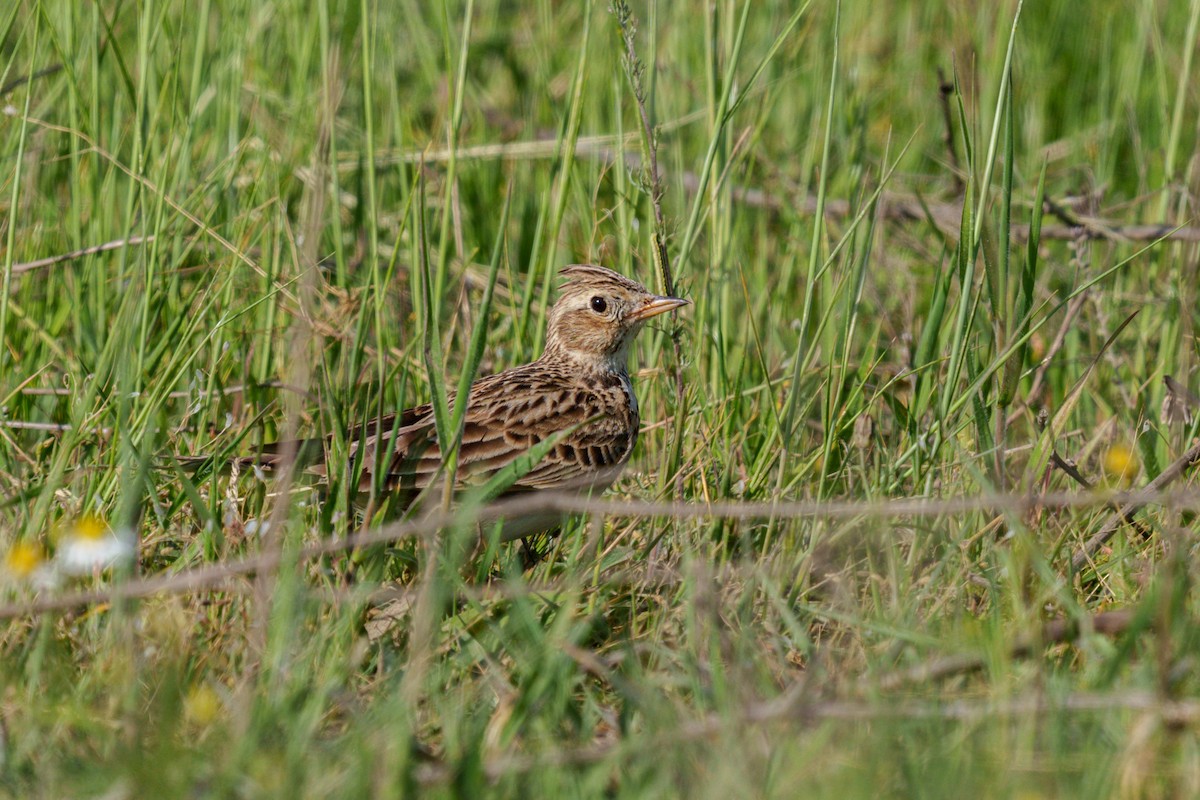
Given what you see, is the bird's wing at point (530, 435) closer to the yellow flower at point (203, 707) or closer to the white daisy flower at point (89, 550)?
the white daisy flower at point (89, 550)

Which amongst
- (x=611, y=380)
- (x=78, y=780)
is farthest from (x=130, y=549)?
(x=611, y=380)

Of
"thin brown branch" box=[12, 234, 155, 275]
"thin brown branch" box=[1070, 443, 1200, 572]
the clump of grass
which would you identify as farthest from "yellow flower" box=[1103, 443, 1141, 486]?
"thin brown branch" box=[12, 234, 155, 275]

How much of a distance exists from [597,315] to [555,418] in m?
0.56

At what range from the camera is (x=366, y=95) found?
4398 mm

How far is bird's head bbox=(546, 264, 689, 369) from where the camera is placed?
5039 millimetres

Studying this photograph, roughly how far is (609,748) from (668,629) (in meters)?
0.72

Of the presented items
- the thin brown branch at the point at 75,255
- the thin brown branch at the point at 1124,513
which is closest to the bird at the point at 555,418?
the thin brown branch at the point at 75,255

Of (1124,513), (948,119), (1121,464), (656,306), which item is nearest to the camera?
(1124,513)

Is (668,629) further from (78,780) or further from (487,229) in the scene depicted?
(487,229)

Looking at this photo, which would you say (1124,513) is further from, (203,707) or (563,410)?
(203,707)

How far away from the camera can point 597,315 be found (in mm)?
5133

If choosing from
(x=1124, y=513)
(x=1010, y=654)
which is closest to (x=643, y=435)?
(x=1124, y=513)

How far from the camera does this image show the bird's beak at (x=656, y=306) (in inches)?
184

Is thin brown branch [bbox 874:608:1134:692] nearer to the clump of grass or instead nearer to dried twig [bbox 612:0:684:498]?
the clump of grass
